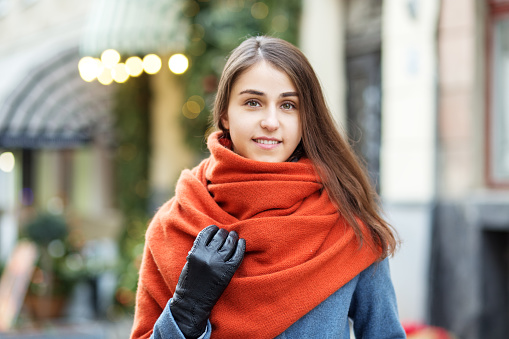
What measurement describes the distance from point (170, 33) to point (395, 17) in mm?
3076

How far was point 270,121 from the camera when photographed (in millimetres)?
1600

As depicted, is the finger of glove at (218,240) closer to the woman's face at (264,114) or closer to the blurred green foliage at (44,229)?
the woman's face at (264,114)

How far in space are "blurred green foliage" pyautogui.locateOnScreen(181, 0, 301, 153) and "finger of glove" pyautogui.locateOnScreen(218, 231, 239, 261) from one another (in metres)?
3.94

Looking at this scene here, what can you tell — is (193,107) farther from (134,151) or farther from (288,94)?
(288,94)

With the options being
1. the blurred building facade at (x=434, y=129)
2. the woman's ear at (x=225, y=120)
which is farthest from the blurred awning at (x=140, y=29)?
the woman's ear at (x=225, y=120)

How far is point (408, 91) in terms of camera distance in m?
4.74

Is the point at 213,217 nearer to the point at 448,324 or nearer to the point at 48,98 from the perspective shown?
the point at 448,324

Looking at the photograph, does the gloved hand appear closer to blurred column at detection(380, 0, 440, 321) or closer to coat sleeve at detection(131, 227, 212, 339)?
coat sleeve at detection(131, 227, 212, 339)

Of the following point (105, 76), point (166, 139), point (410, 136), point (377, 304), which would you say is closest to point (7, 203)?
point (166, 139)

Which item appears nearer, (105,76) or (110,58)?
(110,58)

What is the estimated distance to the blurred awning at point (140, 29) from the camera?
691cm

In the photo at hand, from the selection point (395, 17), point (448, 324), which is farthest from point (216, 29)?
point (448, 324)

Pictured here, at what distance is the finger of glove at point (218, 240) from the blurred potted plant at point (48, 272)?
6.68 meters

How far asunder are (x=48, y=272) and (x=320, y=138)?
6915 millimetres
